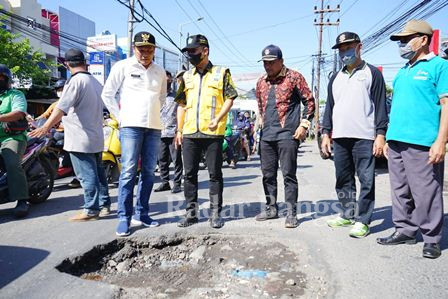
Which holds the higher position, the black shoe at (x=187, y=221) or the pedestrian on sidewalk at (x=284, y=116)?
the pedestrian on sidewalk at (x=284, y=116)

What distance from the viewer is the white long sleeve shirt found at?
3.85 m

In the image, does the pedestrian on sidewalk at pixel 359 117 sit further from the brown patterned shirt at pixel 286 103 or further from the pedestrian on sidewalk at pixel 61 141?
the pedestrian on sidewalk at pixel 61 141

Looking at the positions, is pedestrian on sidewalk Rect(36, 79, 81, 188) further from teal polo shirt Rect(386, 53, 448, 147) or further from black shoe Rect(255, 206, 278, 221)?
teal polo shirt Rect(386, 53, 448, 147)

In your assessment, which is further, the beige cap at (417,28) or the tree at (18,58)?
the tree at (18,58)

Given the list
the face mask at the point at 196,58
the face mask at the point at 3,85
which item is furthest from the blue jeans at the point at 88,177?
the face mask at the point at 196,58

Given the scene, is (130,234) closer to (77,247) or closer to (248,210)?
(77,247)

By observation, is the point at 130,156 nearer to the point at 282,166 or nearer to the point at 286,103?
the point at 282,166

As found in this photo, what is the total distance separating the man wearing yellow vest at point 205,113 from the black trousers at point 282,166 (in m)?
0.57

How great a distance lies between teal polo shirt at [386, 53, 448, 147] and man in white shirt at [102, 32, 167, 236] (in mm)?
2373

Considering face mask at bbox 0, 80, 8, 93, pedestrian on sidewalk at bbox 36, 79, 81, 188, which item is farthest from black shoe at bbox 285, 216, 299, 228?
pedestrian on sidewalk at bbox 36, 79, 81, 188

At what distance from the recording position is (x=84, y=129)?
4.22 metres

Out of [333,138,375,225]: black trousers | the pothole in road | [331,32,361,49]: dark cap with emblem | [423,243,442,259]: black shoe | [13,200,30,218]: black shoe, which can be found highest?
[331,32,361,49]: dark cap with emblem

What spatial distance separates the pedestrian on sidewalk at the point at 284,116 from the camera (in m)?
4.04

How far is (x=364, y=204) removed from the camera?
12.5 ft
